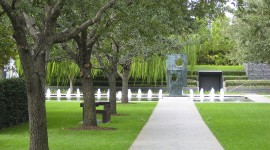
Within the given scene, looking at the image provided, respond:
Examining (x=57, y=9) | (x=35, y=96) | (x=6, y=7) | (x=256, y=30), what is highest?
(x=256, y=30)

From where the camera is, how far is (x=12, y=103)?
1803 cm

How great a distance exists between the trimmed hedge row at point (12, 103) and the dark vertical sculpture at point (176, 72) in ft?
66.7

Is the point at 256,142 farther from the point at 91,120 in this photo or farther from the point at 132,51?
the point at 132,51

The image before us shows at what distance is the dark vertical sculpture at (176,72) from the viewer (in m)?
39.1

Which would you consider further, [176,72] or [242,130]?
[176,72]

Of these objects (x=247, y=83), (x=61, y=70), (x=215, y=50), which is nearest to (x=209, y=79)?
(x=247, y=83)

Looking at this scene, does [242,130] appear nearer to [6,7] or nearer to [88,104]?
[88,104]

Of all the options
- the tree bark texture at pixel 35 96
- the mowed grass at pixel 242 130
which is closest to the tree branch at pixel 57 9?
the tree bark texture at pixel 35 96

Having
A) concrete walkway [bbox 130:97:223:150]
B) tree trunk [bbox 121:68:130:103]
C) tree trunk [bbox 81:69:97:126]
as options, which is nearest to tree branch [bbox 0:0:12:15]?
concrete walkway [bbox 130:97:223:150]

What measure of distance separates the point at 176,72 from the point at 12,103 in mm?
22375

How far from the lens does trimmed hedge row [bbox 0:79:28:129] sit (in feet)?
56.4

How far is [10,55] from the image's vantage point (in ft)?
62.2

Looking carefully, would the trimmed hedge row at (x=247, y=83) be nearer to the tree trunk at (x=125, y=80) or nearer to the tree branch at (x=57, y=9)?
the tree trunk at (x=125, y=80)

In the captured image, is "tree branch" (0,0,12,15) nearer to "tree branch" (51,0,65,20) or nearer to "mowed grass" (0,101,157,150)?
"tree branch" (51,0,65,20)
